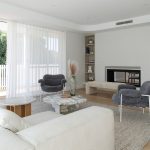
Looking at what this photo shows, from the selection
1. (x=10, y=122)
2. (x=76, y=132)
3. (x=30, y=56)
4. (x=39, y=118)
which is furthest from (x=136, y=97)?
(x=30, y=56)

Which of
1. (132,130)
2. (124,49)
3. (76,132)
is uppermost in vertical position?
(124,49)

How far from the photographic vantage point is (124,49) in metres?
6.62

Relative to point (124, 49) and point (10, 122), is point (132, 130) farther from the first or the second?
point (124, 49)

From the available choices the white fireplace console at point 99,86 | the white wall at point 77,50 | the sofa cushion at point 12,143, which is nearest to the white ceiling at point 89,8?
the white wall at point 77,50

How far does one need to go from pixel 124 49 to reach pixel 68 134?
5804mm

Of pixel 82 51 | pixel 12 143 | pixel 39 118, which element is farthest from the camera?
pixel 82 51

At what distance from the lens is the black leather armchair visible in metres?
5.37

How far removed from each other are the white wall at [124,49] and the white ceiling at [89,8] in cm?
79

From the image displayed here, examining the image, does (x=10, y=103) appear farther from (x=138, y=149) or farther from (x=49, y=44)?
(x=49, y=44)

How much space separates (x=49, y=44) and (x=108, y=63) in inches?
95.5

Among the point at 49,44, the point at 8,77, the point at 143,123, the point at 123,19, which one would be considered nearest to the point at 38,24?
the point at 49,44

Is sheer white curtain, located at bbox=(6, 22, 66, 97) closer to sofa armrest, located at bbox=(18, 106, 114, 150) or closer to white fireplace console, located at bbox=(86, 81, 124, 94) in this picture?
white fireplace console, located at bbox=(86, 81, 124, 94)

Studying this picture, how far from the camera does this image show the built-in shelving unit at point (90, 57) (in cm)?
802

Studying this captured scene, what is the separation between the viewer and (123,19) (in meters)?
6.05
